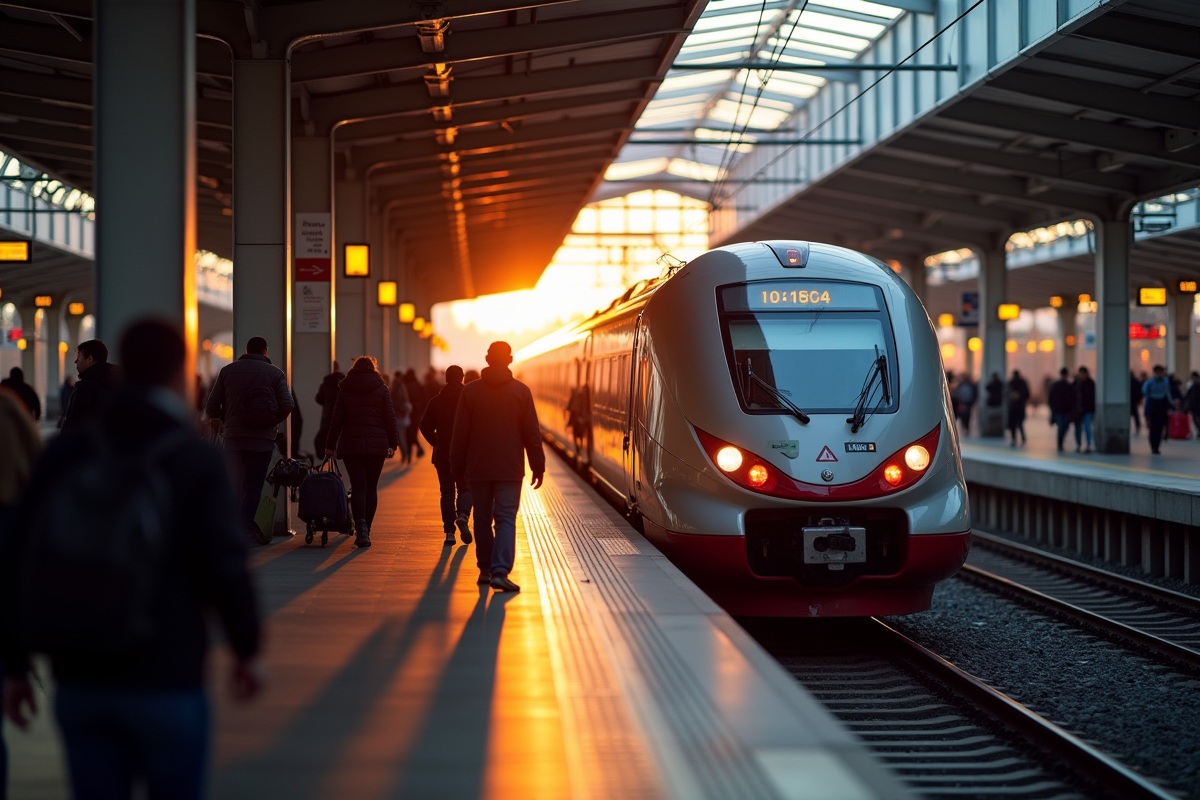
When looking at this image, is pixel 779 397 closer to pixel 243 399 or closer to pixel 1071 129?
pixel 243 399

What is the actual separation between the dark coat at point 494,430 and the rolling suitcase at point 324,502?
Result: 2.52 m

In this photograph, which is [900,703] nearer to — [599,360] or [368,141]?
[599,360]

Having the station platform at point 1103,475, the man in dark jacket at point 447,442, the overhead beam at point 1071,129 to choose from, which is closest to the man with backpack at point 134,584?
the man in dark jacket at point 447,442

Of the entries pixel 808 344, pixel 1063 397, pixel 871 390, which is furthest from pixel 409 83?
pixel 1063 397

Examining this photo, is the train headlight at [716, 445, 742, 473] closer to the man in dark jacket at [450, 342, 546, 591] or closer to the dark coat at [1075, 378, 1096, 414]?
the man in dark jacket at [450, 342, 546, 591]

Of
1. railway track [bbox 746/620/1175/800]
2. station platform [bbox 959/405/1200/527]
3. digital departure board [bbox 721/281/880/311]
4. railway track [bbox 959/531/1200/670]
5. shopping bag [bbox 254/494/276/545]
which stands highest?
digital departure board [bbox 721/281/880/311]

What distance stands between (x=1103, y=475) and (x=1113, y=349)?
7.02m

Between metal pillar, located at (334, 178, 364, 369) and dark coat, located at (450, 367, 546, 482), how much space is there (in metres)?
13.2

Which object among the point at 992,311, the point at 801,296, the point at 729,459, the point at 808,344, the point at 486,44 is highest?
the point at 486,44

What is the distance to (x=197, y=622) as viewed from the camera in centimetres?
316

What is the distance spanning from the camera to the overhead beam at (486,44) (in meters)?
15.6

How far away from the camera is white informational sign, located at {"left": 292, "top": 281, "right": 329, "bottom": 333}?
15.6m

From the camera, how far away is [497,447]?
8805 mm

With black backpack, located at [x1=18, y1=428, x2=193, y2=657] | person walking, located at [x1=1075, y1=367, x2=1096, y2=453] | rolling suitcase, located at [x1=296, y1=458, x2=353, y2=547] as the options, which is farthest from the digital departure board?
person walking, located at [x1=1075, y1=367, x2=1096, y2=453]
